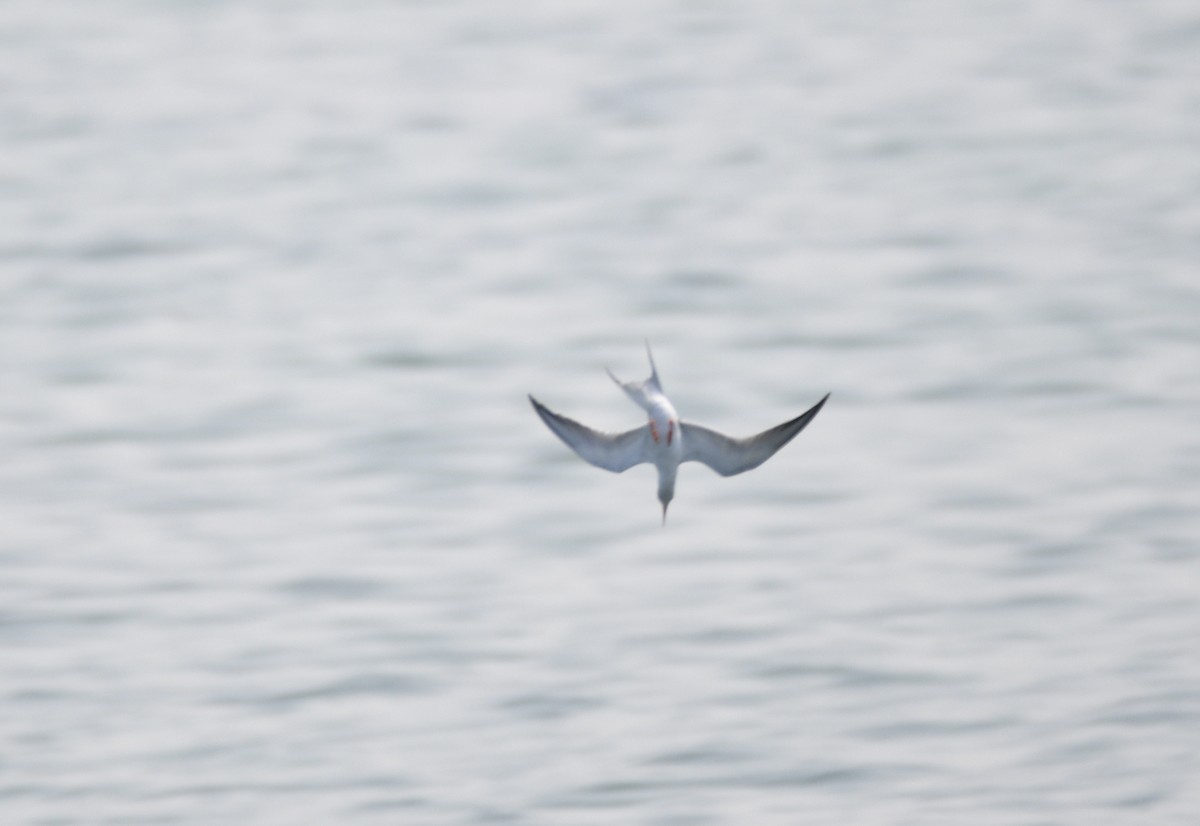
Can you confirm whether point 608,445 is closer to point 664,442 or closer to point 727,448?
A: point 664,442

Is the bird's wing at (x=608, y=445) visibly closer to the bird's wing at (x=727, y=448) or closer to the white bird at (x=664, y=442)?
the white bird at (x=664, y=442)

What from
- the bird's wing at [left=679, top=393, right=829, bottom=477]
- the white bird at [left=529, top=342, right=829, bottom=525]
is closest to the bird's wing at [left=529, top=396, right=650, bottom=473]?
the white bird at [left=529, top=342, right=829, bottom=525]

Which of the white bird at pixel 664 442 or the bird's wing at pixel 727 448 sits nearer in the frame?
the white bird at pixel 664 442

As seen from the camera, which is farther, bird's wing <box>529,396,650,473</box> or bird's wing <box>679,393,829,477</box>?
bird's wing <box>679,393,829,477</box>

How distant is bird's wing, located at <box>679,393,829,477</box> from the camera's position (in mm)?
8922

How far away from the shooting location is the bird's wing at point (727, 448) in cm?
892

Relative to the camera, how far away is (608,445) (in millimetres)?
8898

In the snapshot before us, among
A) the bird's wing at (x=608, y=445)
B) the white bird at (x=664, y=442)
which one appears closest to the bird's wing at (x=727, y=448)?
the white bird at (x=664, y=442)

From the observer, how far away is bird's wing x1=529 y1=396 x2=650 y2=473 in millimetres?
8719

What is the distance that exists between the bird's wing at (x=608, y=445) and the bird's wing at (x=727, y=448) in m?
0.15

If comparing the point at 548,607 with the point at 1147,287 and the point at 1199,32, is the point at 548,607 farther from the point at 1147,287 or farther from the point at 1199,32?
the point at 1199,32

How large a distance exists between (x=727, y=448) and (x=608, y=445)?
0.46 metres

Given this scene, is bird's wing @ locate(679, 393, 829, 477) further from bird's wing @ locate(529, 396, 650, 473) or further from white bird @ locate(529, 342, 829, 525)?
bird's wing @ locate(529, 396, 650, 473)

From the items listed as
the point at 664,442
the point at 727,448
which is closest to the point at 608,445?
the point at 664,442
